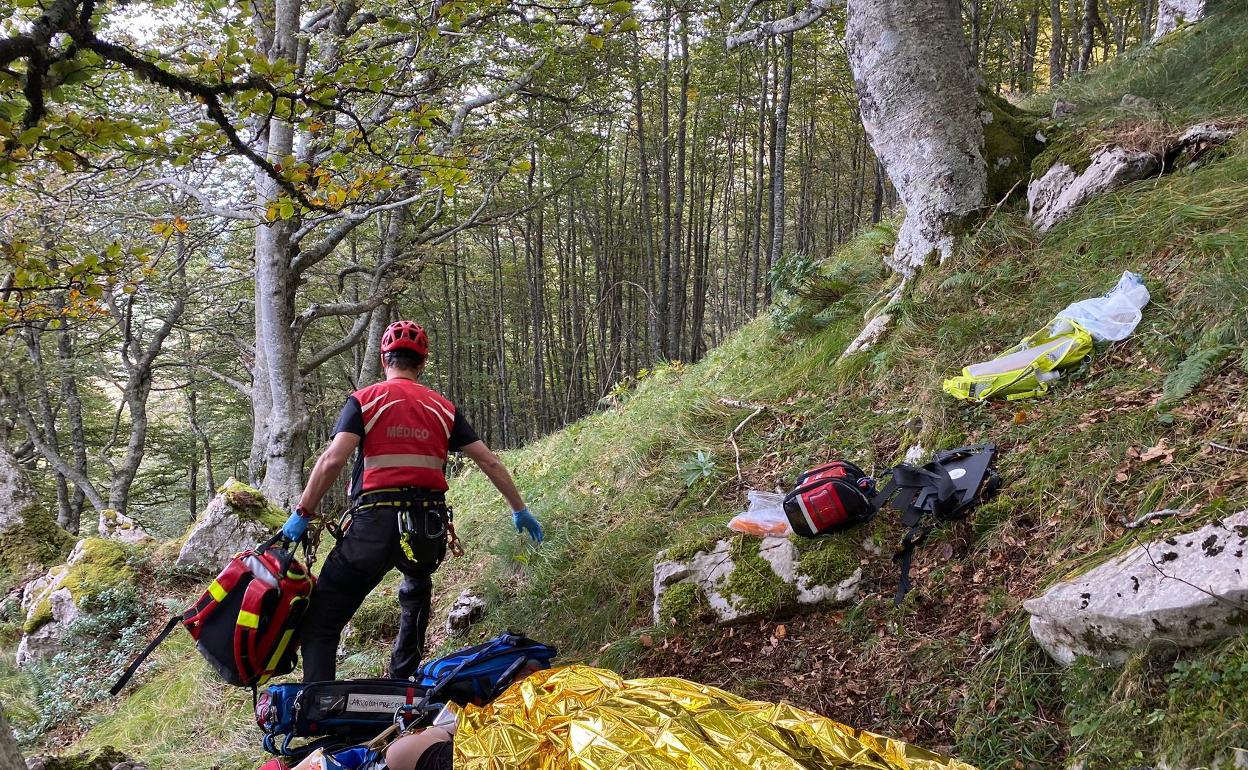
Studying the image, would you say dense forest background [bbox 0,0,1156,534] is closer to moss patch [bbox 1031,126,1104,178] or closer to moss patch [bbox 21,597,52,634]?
moss patch [bbox 1031,126,1104,178]

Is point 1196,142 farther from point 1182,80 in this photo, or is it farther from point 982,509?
point 982,509

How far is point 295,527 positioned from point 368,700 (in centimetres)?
94

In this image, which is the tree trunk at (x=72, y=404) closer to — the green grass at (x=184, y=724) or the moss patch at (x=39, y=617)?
the moss patch at (x=39, y=617)

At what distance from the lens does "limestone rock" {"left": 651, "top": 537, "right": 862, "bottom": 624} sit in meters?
2.86

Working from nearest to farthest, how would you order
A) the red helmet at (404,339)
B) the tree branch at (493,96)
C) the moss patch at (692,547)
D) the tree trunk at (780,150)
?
1. the red helmet at (404,339)
2. the moss patch at (692,547)
3. the tree branch at (493,96)
4. the tree trunk at (780,150)

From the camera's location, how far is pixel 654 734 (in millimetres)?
1588

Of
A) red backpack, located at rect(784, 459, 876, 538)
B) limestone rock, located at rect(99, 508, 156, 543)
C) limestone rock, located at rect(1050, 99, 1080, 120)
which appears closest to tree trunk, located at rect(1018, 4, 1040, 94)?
limestone rock, located at rect(1050, 99, 1080, 120)

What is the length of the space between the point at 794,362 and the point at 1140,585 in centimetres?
330

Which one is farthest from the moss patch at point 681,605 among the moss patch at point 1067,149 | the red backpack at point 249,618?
the moss patch at point 1067,149

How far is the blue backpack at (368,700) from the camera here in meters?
2.13

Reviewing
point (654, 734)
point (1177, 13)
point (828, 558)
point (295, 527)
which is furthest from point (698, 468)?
point (1177, 13)

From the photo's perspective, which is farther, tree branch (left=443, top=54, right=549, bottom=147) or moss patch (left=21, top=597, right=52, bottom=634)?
tree branch (left=443, top=54, right=549, bottom=147)

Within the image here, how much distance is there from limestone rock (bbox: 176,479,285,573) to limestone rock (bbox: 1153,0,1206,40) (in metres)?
11.0

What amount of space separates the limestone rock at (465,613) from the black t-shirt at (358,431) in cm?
162
